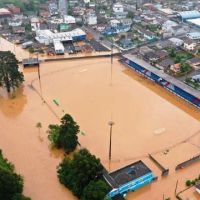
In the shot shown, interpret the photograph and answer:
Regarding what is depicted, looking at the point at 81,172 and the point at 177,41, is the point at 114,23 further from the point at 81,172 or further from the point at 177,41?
the point at 81,172

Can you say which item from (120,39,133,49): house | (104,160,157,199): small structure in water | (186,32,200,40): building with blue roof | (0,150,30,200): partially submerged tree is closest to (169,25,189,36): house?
(186,32,200,40): building with blue roof

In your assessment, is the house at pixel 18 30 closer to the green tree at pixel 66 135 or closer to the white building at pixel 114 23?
the white building at pixel 114 23

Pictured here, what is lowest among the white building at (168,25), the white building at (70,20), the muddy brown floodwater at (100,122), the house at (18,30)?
the muddy brown floodwater at (100,122)

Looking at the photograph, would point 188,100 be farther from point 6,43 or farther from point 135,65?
point 6,43

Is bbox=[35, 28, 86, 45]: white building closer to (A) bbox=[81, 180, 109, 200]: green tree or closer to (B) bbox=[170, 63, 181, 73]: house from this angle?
(B) bbox=[170, 63, 181, 73]: house

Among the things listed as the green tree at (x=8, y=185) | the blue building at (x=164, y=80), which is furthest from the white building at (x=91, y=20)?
the green tree at (x=8, y=185)

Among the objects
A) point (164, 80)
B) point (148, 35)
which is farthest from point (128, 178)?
point (148, 35)
